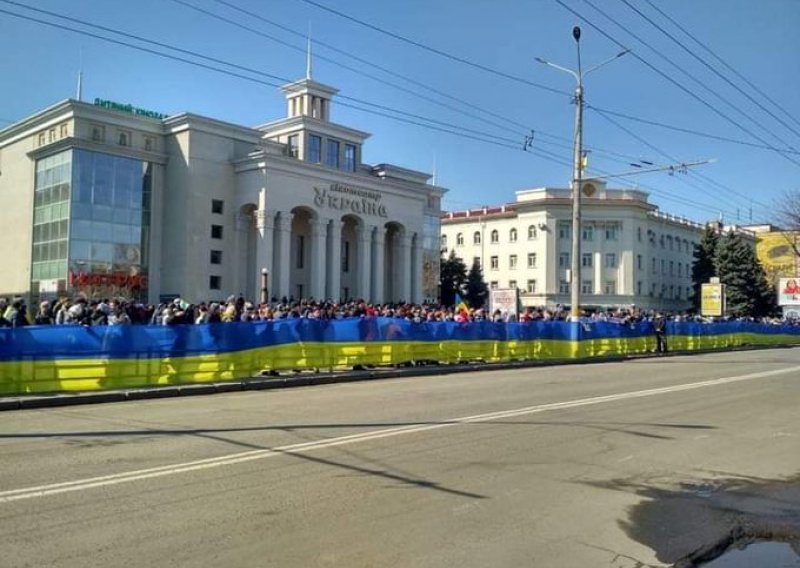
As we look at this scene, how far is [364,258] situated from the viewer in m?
65.1

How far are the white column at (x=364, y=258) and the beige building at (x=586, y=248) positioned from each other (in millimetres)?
26623

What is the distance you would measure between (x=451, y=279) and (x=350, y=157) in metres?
23.1

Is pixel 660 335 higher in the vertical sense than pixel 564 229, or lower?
lower

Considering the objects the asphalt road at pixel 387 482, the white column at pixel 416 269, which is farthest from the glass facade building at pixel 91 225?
the asphalt road at pixel 387 482

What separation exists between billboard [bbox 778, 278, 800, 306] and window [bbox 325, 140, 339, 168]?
1545 inches

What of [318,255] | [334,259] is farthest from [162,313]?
[334,259]

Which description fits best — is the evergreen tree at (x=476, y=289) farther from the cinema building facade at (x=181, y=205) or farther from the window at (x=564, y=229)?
the cinema building facade at (x=181, y=205)

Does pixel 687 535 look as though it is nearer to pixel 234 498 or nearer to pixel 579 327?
pixel 234 498

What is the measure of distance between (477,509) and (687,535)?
1.65 m

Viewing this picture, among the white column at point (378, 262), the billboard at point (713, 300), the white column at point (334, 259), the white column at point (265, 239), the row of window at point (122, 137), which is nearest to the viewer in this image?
the billboard at point (713, 300)

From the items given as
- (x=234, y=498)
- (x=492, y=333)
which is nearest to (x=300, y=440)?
(x=234, y=498)

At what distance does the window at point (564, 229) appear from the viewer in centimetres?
8850

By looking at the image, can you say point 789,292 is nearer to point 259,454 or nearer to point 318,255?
point 318,255

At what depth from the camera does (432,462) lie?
26.1 ft
